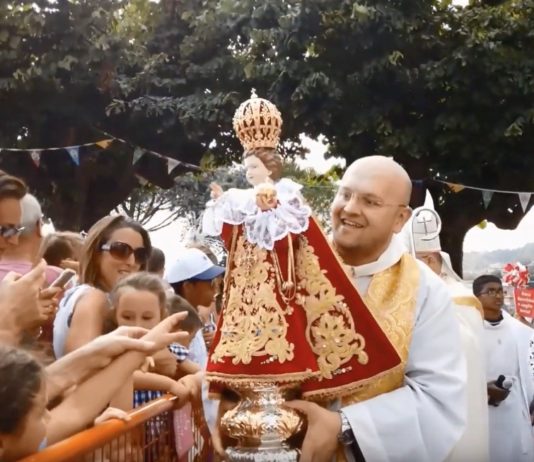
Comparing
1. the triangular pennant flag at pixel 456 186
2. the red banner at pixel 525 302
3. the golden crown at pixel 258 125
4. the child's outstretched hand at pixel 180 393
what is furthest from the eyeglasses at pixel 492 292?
the triangular pennant flag at pixel 456 186

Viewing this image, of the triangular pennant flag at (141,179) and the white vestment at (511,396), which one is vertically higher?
the triangular pennant flag at (141,179)

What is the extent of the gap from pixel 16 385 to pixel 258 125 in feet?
4.21

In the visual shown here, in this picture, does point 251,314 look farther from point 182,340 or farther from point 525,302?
point 525,302

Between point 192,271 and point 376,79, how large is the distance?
11565 mm

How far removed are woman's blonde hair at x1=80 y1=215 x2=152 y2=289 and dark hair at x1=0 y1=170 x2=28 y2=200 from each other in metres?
0.40

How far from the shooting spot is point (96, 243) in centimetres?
423

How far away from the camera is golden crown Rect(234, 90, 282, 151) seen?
3111 millimetres

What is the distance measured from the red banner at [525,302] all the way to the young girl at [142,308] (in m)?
7.07

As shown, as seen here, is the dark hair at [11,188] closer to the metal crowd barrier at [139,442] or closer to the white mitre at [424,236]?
the metal crowd barrier at [139,442]

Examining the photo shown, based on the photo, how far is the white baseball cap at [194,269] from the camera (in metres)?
5.40

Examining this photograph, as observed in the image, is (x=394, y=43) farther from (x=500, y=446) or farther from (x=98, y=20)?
(x=500, y=446)

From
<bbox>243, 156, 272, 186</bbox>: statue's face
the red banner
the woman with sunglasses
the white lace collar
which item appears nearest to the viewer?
<bbox>243, 156, 272, 186</bbox>: statue's face

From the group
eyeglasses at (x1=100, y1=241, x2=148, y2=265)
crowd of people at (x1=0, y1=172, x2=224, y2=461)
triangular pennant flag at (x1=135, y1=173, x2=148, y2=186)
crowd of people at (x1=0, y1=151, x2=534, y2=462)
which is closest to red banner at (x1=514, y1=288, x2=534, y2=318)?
crowd of people at (x1=0, y1=172, x2=224, y2=461)

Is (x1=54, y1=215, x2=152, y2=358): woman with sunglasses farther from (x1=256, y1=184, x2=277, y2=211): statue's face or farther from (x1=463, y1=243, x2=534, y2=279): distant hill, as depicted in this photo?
(x1=463, y1=243, x2=534, y2=279): distant hill
